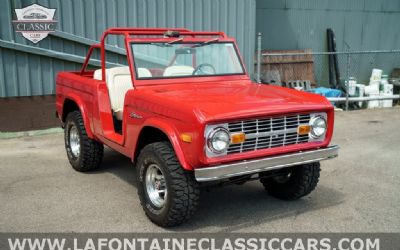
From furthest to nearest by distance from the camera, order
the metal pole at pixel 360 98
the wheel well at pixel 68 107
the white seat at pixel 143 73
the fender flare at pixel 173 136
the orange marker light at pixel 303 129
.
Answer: the metal pole at pixel 360 98 → the wheel well at pixel 68 107 → the white seat at pixel 143 73 → the orange marker light at pixel 303 129 → the fender flare at pixel 173 136

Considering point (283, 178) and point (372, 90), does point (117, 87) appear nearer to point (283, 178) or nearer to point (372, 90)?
point (283, 178)

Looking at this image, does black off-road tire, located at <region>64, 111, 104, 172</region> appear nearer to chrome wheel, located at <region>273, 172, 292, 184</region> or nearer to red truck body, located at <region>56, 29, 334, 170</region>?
red truck body, located at <region>56, 29, 334, 170</region>

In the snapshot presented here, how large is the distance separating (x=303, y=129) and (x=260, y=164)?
630 mm

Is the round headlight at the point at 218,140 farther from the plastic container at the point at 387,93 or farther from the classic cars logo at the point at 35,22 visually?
the plastic container at the point at 387,93

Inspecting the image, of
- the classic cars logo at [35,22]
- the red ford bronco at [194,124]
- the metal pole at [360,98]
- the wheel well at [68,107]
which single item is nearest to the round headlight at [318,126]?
the red ford bronco at [194,124]

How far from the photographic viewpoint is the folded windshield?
4938mm

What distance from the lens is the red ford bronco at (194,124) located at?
12.5 feet

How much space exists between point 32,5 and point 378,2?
34.6 feet

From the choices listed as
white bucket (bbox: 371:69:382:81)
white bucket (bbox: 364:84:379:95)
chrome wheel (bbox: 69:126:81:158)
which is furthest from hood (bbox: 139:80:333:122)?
white bucket (bbox: 371:69:382:81)

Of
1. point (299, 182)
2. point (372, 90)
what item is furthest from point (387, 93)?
point (299, 182)

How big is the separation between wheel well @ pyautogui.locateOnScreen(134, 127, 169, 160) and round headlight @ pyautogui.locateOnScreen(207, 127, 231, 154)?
665mm

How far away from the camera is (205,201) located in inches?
192

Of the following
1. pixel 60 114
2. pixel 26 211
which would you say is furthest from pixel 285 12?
pixel 26 211

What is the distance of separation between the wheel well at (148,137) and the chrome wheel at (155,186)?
1.06 feet
